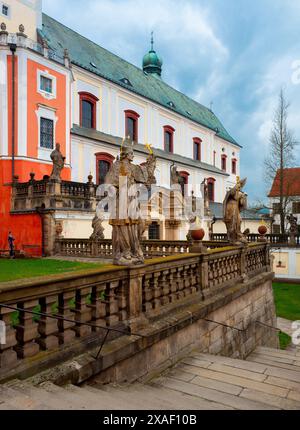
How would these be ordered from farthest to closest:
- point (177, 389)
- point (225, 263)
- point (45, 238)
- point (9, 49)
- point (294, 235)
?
point (294, 235)
point (9, 49)
point (45, 238)
point (225, 263)
point (177, 389)

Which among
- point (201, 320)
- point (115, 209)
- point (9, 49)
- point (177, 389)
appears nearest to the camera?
point (177, 389)

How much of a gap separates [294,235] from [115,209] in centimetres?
2271

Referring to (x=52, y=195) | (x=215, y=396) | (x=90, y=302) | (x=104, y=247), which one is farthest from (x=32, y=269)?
(x=215, y=396)

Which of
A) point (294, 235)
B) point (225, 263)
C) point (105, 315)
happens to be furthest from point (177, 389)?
point (294, 235)

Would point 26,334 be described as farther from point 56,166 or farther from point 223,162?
point 223,162

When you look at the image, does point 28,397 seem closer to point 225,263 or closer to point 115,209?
point 115,209

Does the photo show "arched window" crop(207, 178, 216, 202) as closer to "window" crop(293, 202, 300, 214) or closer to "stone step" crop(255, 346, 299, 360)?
"window" crop(293, 202, 300, 214)

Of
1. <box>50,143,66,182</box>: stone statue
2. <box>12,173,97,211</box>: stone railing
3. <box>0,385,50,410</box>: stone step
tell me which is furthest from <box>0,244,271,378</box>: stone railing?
<box>50,143,66,182</box>: stone statue

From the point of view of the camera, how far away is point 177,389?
443 cm

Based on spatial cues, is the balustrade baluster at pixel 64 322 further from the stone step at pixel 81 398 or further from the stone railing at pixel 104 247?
the stone railing at pixel 104 247

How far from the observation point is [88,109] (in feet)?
90.4

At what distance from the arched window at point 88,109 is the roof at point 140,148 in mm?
845

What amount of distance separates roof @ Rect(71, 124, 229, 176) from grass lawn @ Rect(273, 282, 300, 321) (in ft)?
52.4

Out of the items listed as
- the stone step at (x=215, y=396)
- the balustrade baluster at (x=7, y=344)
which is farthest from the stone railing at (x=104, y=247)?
the balustrade baluster at (x=7, y=344)
